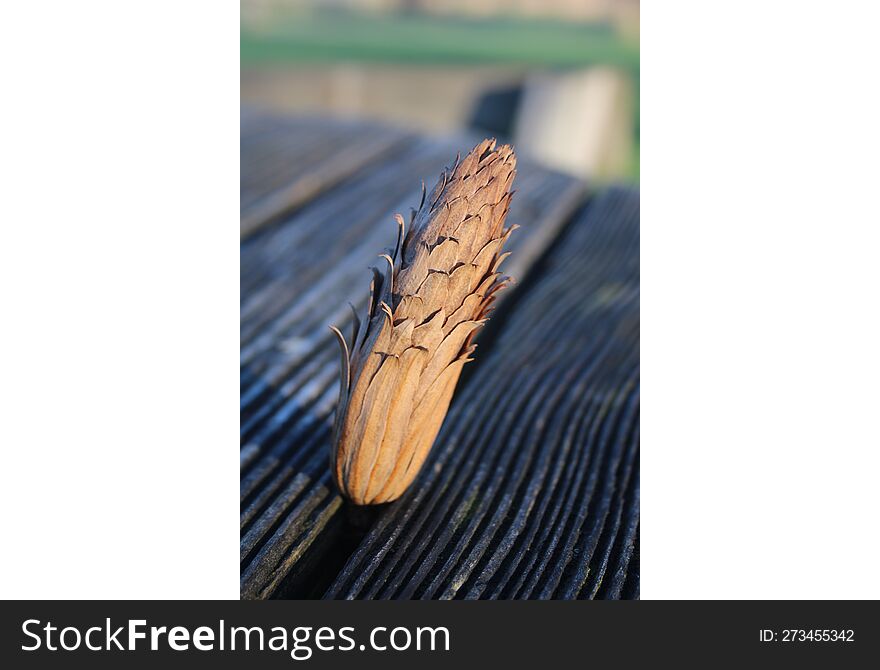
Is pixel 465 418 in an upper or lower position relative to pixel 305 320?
lower

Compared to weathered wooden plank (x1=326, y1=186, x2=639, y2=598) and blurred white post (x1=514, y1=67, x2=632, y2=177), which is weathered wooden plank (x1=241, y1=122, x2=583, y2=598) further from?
blurred white post (x1=514, y1=67, x2=632, y2=177)

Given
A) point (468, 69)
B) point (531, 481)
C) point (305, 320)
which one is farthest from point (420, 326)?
point (468, 69)

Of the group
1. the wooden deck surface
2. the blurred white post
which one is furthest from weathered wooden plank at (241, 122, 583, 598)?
the blurred white post

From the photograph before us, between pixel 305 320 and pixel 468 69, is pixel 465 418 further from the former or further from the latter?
pixel 468 69

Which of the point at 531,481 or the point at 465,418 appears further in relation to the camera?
the point at 465,418
